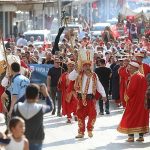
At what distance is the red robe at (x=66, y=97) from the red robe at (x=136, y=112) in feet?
9.75

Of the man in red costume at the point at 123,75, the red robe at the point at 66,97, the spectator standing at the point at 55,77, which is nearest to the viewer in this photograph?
the red robe at the point at 66,97

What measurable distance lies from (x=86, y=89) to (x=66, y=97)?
2963mm

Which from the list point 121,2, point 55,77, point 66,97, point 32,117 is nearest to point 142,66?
point 66,97

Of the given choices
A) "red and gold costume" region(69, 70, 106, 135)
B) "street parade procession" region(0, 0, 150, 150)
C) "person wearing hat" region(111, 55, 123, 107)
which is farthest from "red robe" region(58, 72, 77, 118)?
"person wearing hat" region(111, 55, 123, 107)

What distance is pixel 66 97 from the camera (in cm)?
1981

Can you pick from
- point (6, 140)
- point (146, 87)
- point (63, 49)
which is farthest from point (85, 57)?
point (63, 49)

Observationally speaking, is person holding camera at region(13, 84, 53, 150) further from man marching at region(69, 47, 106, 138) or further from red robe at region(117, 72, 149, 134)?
man marching at region(69, 47, 106, 138)

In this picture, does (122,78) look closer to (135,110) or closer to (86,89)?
(86,89)

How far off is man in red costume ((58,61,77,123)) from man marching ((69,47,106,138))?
1932 millimetres

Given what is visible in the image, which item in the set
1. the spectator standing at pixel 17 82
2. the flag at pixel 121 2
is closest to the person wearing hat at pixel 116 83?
the spectator standing at pixel 17 82

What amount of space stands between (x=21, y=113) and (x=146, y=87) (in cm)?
536

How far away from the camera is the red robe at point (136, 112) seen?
16.4 meters

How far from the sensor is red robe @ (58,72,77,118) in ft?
64.3

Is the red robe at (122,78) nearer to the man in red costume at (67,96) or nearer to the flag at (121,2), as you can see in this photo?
the man in red costume at (67,96)
